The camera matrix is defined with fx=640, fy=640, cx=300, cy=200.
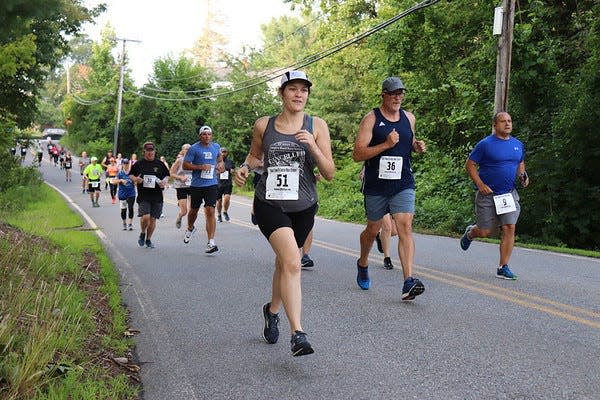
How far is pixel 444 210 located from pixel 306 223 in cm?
1206

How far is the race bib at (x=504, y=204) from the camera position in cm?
742

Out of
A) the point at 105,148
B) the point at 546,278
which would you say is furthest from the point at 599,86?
the point at 105,148

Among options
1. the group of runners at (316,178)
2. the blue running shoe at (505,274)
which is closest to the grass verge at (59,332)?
the group of runners at (316,178)

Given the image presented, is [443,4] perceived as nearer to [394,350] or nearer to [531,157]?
[531,157]

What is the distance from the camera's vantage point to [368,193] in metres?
6.47

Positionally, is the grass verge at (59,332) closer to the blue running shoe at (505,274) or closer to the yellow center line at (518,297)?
the yellow center line at (518,297)

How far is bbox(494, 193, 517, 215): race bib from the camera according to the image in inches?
292

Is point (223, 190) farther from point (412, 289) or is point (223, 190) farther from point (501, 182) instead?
point (412, 289)

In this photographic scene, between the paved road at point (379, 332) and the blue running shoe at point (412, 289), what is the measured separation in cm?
10

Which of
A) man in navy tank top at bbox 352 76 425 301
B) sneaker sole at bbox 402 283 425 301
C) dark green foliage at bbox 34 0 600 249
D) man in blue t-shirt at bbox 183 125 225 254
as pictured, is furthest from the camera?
dark green foliage at bbox 34 0 600 249

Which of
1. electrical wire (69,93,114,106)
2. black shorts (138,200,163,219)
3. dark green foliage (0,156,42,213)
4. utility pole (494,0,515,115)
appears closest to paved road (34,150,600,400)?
black shorts (138,200,163,219)

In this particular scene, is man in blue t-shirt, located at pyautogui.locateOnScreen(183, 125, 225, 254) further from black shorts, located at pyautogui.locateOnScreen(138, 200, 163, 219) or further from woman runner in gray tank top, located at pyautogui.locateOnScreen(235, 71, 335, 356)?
woman runner in gray tank top, located at pyautogui.locateOnScreen(235, 71, 335, 356)

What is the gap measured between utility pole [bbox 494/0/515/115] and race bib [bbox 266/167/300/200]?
967 cm

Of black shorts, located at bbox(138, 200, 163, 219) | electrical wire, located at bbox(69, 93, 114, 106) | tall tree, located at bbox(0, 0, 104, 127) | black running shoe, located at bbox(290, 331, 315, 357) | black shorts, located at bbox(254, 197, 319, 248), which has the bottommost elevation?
black running shoe, located at bbox(290, 331, 315, 357)
